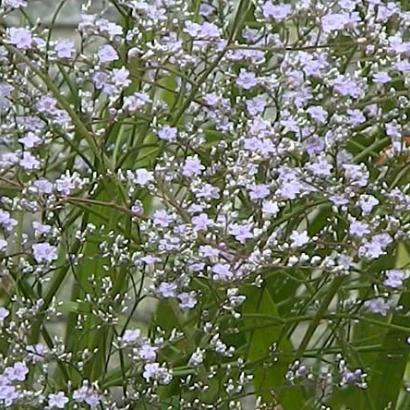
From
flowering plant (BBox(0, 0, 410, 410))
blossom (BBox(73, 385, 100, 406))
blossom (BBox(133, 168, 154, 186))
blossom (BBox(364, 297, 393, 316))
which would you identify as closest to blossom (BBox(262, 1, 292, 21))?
flowering plant (BBox(0, 0, 410, 410))

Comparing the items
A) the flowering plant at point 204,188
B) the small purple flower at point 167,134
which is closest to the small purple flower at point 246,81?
the flowering plant at point 204,188

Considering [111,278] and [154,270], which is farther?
[111,278]

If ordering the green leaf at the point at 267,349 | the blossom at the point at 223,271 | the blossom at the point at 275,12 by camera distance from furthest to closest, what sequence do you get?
the green leaf at the point at 267,349 < the blossom at the point at 275,12 < the blossom at the point at 223,271

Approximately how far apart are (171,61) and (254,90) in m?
0.15

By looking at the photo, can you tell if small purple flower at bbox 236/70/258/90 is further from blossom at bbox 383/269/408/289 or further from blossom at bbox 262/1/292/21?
blossom at bbox 383/269/408/289

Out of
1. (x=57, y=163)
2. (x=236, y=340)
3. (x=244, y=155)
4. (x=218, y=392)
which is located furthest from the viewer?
(x=236, y=340)

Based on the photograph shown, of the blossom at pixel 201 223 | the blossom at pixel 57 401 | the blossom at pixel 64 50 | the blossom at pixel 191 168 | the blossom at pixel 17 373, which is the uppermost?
the blossom at pixel 64 50

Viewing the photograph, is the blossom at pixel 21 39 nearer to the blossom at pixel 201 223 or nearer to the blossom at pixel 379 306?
the blossom at pixel 201 223

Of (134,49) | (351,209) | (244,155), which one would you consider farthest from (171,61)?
(351,209)

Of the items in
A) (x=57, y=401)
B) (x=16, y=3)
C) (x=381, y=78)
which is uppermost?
(x=16, y=3)

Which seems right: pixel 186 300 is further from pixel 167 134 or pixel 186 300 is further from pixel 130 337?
pixel 167 134

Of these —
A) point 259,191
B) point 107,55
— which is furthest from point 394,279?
point 107,55

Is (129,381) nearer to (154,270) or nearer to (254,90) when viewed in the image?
(154,270)

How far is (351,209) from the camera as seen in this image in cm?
117
